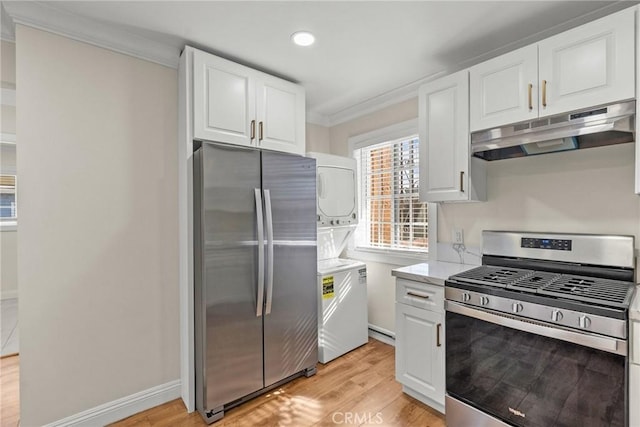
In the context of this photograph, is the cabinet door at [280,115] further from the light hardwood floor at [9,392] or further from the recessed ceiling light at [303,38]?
the light hardwood floor at [9,392]

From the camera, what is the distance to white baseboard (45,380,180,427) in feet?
6.26

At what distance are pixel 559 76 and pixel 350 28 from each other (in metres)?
1.26

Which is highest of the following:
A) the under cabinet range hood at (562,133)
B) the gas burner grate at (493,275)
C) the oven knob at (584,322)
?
the under cabinet range hood at (562,133)

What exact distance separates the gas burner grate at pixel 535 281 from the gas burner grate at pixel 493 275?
3 cm

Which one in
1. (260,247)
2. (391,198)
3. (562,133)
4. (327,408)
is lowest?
(327,408)

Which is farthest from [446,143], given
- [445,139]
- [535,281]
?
[535,281]

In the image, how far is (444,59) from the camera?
7.84 ft

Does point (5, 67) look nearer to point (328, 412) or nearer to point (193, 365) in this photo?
point (193, 365)

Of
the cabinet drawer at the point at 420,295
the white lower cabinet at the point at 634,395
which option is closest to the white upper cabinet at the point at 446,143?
the cabinet drawer at the point at 420,295

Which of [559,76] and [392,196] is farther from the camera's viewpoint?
[392,196]

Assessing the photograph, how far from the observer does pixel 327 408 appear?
2.13 metres

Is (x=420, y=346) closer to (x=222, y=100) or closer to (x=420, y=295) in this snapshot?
(x=420, y=295)

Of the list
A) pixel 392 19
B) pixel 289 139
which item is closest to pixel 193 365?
pixel 289 139

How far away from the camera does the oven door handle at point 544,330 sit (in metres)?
1.33
